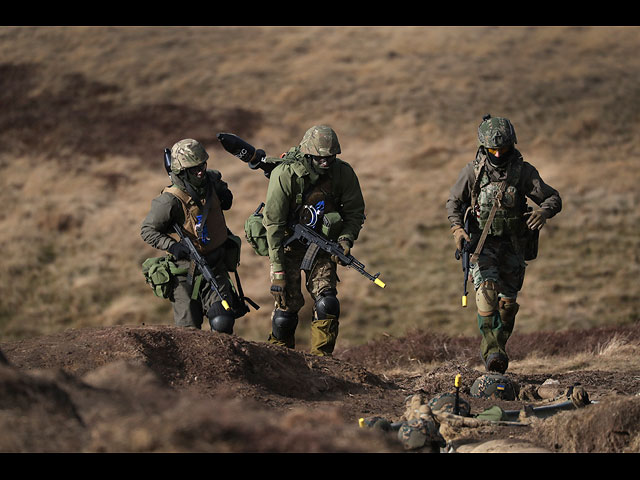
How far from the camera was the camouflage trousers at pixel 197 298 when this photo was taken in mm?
10133

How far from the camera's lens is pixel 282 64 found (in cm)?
3622

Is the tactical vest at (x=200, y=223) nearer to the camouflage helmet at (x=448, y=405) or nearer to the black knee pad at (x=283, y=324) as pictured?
the black knee pad at (x=283, y=324)

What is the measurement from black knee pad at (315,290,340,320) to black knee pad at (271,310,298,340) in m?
0.46

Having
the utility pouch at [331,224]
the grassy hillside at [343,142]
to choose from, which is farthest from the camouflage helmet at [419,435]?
the grassy hillside at [343,142]

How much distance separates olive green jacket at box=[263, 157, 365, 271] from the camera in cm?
1030

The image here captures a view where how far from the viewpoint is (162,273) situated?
10109 mm

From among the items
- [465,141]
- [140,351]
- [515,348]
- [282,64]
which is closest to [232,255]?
[140,351]

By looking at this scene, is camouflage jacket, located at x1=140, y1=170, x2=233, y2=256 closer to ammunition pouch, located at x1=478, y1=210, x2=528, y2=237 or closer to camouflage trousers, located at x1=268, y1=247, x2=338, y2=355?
camouflage trousers, located at x1=268, y1=247, x2=338, y2=355

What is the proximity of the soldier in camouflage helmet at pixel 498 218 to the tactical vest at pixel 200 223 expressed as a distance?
2.43 metres

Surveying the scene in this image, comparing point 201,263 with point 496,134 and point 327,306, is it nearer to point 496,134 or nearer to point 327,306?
point 327,306

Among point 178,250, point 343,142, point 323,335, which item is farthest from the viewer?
point 343,142

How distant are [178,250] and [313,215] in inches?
58.9

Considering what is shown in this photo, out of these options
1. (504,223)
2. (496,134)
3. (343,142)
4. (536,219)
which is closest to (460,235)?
(504,223)
